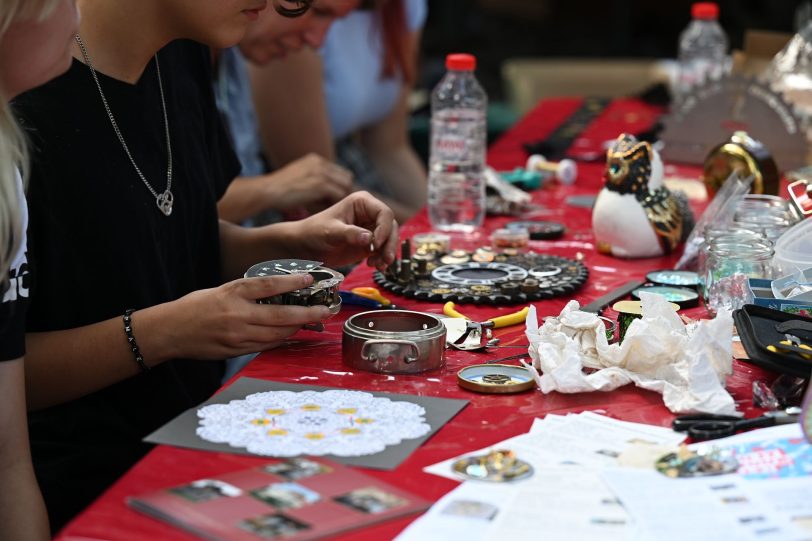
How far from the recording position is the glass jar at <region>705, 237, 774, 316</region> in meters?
1.70

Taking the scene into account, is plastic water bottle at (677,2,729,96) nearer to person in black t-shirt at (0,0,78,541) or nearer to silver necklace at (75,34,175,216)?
silver necklace at (75,34,175,216)

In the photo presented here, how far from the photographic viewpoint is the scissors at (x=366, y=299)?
1.78 metres

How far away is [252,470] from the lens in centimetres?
115

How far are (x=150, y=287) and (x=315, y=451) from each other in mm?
647

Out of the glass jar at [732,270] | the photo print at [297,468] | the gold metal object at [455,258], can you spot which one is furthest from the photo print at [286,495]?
the gold metal object at [455,258]

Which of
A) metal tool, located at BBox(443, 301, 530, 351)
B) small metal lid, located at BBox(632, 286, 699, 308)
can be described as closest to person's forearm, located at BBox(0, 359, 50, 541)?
metal tool, located at BBox(443, 301, 530, 351)

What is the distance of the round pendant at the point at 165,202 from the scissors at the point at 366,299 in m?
0.31

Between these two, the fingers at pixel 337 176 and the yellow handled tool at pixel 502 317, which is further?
the fingers at pixel 337 176

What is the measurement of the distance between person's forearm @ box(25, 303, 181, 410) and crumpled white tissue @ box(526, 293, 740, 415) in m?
0.52

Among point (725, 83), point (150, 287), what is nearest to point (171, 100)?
point (150, 287)

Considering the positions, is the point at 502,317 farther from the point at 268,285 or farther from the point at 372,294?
the point at 268,285

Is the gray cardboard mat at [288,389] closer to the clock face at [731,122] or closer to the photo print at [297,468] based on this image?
the photo print at [297,468]

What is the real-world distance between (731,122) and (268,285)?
1.78 metres

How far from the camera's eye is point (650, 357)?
1.42m
